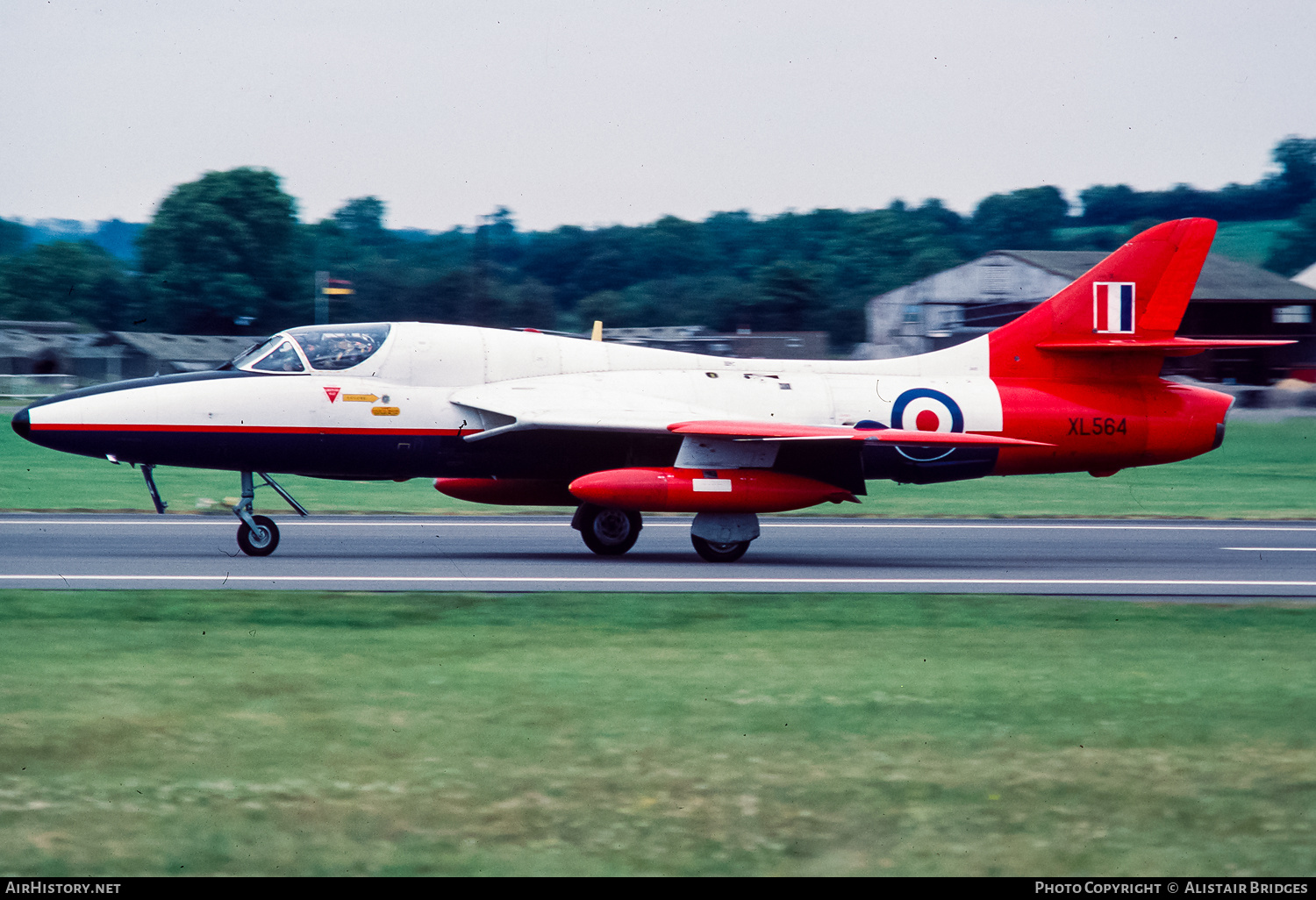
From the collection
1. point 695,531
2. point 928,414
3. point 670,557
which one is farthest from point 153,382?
point 928,414

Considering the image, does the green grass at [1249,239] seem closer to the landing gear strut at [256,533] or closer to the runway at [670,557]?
the runway at [670,557]

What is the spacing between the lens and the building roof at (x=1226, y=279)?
5644cm

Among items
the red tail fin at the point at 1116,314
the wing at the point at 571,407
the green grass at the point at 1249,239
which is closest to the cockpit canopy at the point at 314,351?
the wing at the point at 571,407

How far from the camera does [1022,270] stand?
2333 inches

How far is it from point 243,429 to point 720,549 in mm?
5645

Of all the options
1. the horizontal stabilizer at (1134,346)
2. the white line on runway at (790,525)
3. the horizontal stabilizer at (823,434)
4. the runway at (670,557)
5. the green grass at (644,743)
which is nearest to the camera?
the green grass at (644,743)

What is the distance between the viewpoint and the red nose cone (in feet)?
46.3

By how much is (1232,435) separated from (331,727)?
3404 cm

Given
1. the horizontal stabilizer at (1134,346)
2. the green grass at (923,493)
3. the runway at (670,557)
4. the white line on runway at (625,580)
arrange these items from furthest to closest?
1. the green grass at (923,493)
2. the horizontal stabilizer at (1134,346)
3. the runway at (670,557)
4. the white line on runway at (625,580)

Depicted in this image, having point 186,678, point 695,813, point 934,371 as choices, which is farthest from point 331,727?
point 934,371

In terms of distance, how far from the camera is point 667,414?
49.1 ft

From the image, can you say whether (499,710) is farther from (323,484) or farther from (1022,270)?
(1022,270)

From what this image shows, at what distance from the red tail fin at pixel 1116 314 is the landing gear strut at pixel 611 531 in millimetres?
5131

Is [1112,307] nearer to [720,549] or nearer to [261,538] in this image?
[720,549]
